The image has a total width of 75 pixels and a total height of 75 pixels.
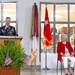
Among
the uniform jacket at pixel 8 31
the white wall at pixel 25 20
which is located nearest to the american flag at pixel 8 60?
the uniform jacket at pixel 8 31

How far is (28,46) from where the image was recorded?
1023cm

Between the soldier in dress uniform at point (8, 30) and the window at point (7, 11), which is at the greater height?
the window at point (7, 11)

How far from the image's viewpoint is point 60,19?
34.6 feet

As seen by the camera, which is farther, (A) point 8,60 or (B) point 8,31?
(B) point 8,31

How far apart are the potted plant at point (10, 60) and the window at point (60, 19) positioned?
22.5 ft

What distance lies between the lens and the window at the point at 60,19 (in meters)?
10.4

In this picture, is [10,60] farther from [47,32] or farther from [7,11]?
[7,11]

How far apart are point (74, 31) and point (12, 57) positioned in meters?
7.26

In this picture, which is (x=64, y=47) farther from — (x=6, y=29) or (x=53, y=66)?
(x=53, y=66)

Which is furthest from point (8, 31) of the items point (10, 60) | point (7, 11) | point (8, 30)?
point (7, 11)

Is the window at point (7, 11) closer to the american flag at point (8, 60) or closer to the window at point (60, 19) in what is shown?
the window at point (60, 19)

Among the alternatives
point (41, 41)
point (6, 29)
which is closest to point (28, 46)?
point (41, 41)

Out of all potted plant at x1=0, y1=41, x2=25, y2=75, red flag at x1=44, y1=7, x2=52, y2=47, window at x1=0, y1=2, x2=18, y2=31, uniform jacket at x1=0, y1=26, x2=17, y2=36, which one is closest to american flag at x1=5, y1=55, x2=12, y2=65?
potted plant at x1=0, y1=41, x2=25, y2=75

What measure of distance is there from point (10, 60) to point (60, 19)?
7.24 metres
